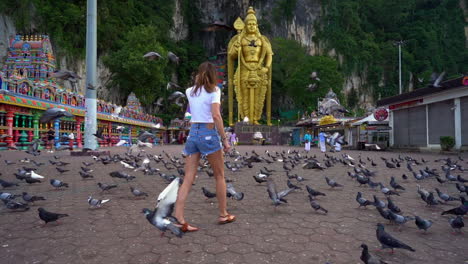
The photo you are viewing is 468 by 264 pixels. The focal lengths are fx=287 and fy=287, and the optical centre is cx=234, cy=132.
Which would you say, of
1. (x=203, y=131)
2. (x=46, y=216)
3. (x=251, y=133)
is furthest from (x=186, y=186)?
(x=251, y=133)

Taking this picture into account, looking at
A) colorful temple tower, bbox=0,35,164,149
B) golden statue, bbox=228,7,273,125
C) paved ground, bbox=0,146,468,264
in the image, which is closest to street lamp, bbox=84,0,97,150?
colorful temple tower, bbox=0,35,164,149

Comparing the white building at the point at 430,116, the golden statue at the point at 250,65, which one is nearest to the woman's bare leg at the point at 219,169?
the white building at the point at 430,116

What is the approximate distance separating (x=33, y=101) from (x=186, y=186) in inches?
711

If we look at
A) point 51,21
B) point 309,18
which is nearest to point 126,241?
point 51,21

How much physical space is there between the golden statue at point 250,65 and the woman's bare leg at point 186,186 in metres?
26.0

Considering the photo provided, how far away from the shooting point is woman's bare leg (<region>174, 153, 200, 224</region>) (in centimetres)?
317

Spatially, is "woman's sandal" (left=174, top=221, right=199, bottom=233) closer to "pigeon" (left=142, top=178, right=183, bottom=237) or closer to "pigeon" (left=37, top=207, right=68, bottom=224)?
"pigeon" (left=142, top=178, right=183, bottom=237)

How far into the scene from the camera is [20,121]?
17.0 meters

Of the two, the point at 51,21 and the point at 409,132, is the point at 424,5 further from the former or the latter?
the point at 51,21

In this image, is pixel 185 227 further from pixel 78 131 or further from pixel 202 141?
pixel 78 131

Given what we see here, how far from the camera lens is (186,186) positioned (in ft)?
10.6

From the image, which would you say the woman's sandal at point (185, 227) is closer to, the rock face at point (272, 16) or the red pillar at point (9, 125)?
the red pillar at point (9, 125)

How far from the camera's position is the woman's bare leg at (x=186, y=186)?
3.17m

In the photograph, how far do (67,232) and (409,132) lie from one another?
73.9 ft
